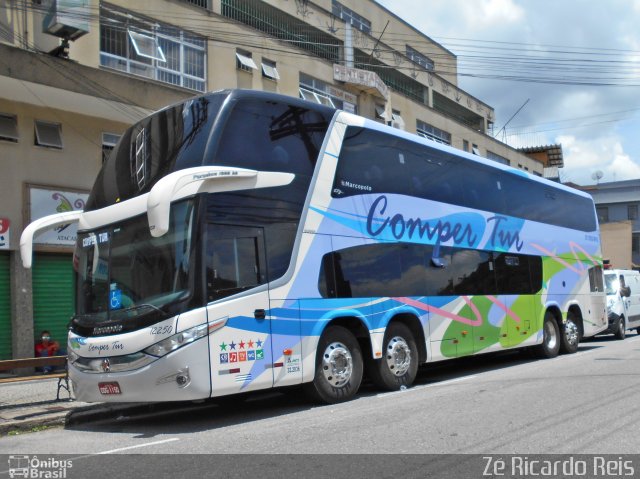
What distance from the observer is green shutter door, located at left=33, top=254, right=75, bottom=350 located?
16.6 m

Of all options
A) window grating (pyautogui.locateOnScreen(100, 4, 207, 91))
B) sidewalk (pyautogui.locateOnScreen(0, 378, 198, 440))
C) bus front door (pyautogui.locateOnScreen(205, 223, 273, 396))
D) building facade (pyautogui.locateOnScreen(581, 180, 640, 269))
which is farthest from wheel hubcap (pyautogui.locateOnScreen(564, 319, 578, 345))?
building facade (pyautogui.locateOnScreen(581, 180, 640, 269))

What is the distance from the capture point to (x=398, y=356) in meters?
11.0

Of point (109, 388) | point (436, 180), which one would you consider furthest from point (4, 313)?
point (436, 180)

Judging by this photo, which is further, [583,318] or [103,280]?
[583,318]

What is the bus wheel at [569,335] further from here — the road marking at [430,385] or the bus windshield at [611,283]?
the bus windshield at [611,283]

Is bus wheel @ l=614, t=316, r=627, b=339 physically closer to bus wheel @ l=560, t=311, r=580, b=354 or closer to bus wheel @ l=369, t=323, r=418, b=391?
bus wheel @ l=560, t=311, r=580, b=354

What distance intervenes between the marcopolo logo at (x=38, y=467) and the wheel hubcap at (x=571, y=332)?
13.3 metres

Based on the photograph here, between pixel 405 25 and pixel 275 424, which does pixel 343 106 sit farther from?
pixel 275 424

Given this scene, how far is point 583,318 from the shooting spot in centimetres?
1744

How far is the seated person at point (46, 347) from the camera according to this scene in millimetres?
15867

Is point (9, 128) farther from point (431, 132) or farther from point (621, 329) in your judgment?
point (431, 132)

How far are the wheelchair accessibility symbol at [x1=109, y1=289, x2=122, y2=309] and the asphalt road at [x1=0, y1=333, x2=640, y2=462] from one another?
158 centimetres

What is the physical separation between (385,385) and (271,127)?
4474mm

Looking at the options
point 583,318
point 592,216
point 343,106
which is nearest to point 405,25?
point 343,106
